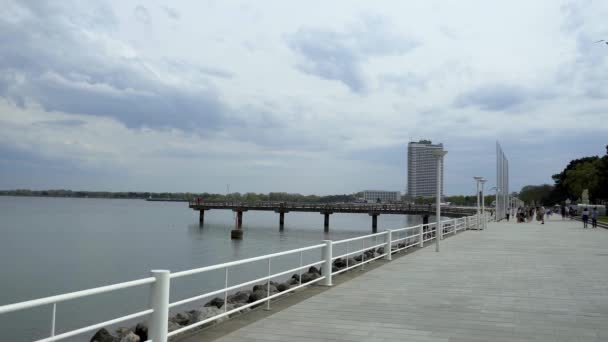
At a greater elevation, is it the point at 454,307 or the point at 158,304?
the point at 158,304

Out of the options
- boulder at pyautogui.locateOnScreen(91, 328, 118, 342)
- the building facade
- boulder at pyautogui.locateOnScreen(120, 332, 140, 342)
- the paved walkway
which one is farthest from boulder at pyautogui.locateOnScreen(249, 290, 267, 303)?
the building facade

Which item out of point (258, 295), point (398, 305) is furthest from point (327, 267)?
point (258, 295)

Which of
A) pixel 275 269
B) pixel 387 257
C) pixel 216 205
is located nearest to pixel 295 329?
pixel 387 257

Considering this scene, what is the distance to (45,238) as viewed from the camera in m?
46.4

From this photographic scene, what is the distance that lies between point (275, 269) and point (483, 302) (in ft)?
55.9

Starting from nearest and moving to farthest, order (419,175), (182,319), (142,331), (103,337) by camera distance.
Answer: (142,331) → (103,337) → (182,319) → (419,175)

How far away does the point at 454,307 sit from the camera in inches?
314

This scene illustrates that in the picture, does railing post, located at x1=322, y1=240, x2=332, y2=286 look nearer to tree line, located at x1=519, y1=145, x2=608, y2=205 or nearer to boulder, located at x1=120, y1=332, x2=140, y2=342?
boulder, located at x1=120, y1=332, x2=140, y2=342

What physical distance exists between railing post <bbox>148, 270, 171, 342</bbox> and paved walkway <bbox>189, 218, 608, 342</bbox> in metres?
0.95

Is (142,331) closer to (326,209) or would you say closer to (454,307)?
(454,307)

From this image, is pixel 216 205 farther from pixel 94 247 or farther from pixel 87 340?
pixel 87 340

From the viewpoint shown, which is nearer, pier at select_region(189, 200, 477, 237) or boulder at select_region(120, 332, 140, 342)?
boulder at select_region(120, 332, 140, 342)

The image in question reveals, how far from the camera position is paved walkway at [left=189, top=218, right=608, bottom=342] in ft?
20.6

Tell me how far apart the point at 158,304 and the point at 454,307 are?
4.76 m
